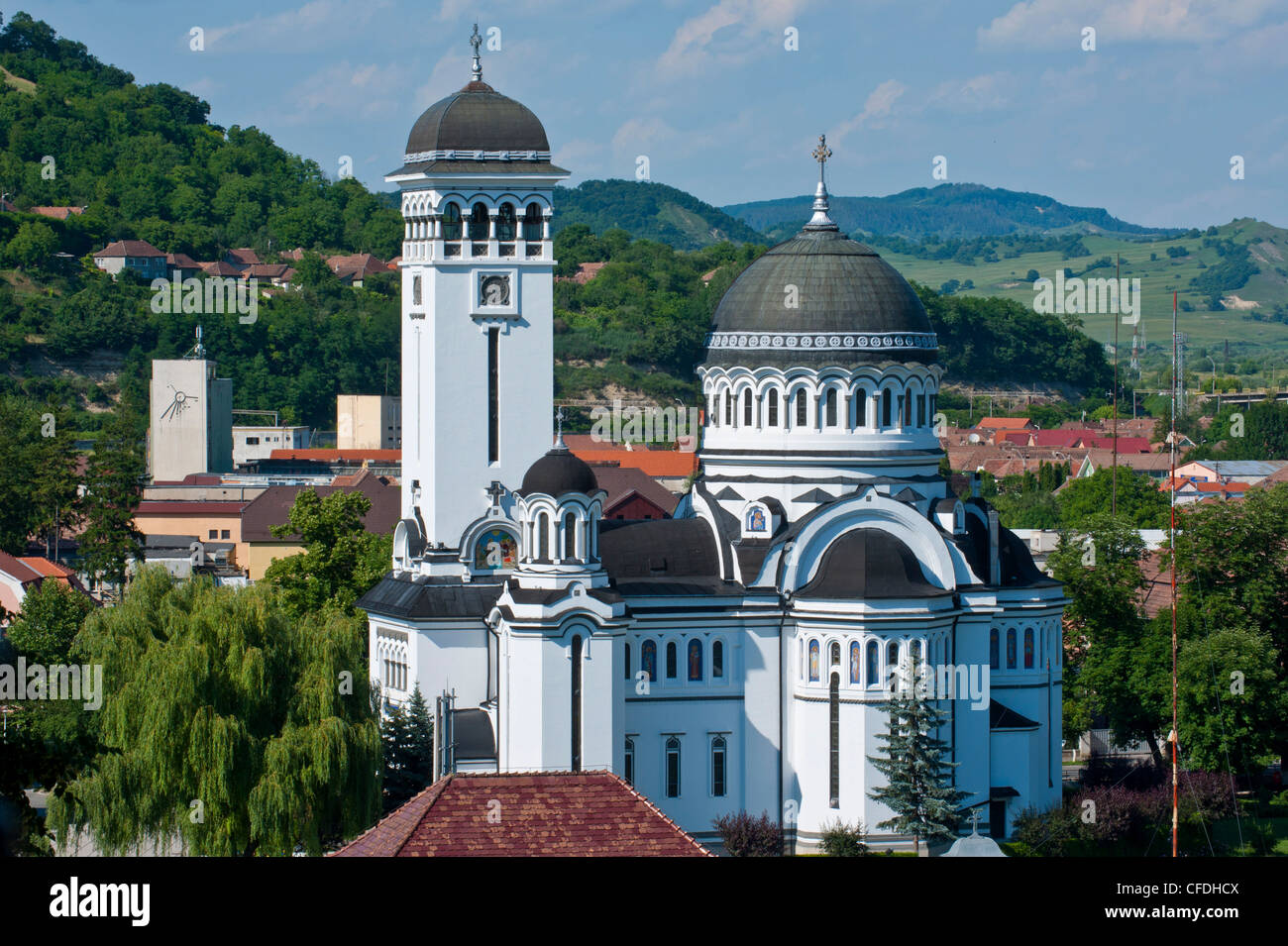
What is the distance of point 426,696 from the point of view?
49.2 meters

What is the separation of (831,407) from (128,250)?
14075 centimetres

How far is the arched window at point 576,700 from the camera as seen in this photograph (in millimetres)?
45375

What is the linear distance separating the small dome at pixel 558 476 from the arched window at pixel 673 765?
6252 millimetres

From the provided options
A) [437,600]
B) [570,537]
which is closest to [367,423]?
[437,600]

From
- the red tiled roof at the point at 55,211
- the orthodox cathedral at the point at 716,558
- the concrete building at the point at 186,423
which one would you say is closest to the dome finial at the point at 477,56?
the orthodox cathedral at the point at 716,558

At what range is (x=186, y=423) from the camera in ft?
412

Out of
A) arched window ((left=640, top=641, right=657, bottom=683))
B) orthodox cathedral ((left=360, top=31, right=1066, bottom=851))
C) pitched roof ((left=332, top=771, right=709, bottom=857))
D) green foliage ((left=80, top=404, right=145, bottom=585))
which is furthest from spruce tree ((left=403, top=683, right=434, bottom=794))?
green foliage ((left=80, top=404, right=145, bottom=585))

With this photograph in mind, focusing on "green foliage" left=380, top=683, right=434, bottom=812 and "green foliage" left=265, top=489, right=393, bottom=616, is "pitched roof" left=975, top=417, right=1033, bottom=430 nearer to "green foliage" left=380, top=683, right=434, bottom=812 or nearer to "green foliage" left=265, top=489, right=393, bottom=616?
"green foliage" left=265, top=489, right=393, bottom=616

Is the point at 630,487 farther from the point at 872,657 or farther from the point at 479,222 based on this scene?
the point at 872,657

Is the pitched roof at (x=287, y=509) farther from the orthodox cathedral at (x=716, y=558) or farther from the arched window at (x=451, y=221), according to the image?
the arched window at (x=451, y=221)

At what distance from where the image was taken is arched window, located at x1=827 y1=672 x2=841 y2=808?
47438 mm

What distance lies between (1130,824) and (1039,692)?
3.97 m
